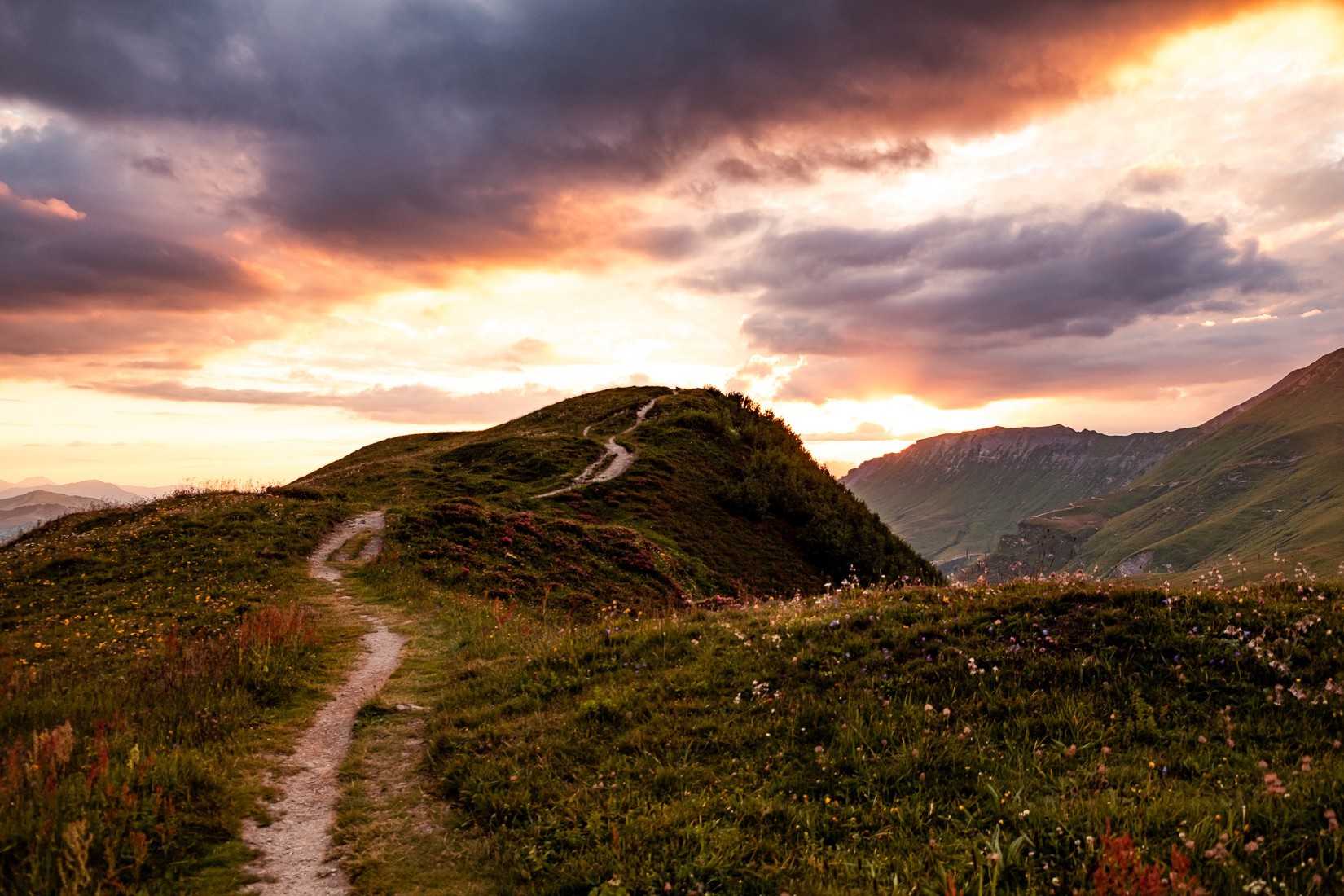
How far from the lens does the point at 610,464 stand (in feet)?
153

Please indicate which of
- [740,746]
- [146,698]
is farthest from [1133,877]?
[146,698]

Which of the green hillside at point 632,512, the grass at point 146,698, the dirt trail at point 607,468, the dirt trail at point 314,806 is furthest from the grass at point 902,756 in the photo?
the dirt trail at point 607,468

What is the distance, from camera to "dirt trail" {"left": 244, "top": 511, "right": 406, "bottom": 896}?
625 centimetres

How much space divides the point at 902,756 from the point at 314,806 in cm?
675

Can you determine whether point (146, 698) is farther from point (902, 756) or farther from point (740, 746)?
point (902, 756)

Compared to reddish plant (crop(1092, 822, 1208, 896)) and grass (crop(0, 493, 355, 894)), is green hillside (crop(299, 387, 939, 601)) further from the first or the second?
reddish plant (crop(1092, 822, 1208, 896))

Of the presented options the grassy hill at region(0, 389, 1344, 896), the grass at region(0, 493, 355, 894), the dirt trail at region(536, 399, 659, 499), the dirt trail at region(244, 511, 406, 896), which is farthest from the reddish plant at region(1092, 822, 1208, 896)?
the dirt trail at region(536, 399, 659, 499)

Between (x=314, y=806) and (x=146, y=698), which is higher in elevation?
(x=146, y=698)

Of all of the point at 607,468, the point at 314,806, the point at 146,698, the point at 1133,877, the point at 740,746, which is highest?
the point at 607,468

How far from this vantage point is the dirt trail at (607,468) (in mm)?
41406

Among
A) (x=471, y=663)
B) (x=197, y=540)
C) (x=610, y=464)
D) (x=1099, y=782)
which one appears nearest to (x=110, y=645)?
(x=471, y=663)

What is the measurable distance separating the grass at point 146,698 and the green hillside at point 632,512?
6.46 metres

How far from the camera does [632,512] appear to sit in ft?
125

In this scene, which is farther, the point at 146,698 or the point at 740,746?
the point at 146,698
